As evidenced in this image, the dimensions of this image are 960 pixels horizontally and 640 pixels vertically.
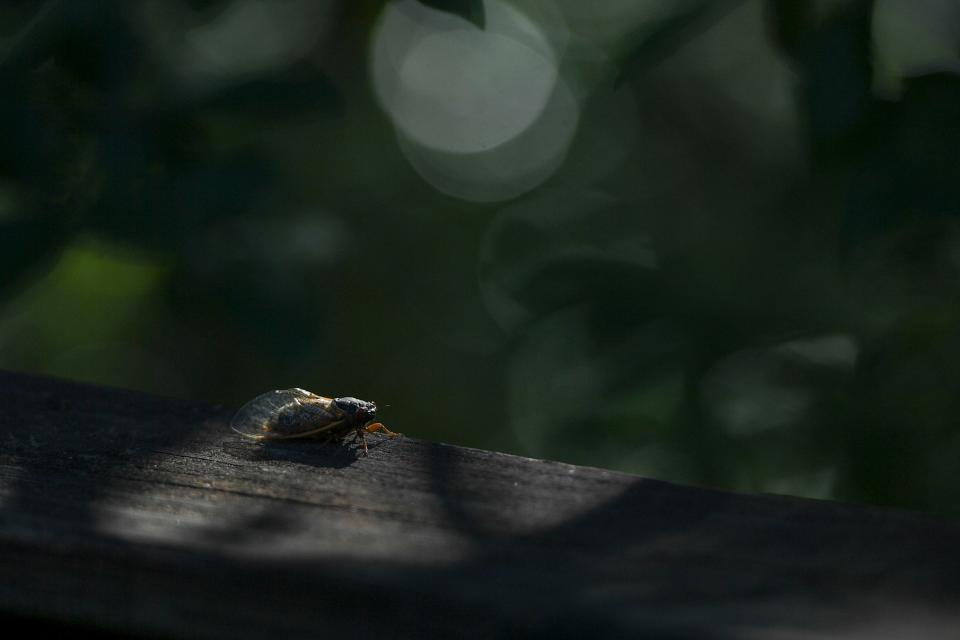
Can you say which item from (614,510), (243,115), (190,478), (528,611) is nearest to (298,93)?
(243,115)

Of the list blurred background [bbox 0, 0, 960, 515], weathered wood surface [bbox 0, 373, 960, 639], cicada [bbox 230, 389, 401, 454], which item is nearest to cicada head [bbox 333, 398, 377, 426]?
cicada [bbox 230, 389, 401, 454]

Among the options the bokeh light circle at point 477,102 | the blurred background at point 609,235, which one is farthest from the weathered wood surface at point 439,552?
the bokeh light circle at point 477,102

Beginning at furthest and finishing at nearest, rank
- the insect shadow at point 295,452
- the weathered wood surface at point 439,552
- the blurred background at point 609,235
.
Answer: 1. the blurred background at point 609,235
2. the insect shadow at point 295,452
3. the weathered wood surface at point 439,552

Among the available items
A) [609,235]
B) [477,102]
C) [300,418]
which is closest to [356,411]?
[300,418]

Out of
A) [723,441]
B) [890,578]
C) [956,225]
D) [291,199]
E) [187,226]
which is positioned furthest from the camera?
[291,199]

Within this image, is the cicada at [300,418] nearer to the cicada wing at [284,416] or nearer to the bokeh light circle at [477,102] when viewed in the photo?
the cicada wing at [284,416]

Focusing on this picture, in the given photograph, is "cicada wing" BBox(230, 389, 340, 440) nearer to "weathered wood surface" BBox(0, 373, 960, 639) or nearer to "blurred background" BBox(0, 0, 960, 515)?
"weathered wood surface" BBox(0, 373, 960, 639)

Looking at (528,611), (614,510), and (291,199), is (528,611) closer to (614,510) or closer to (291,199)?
(614,510)
